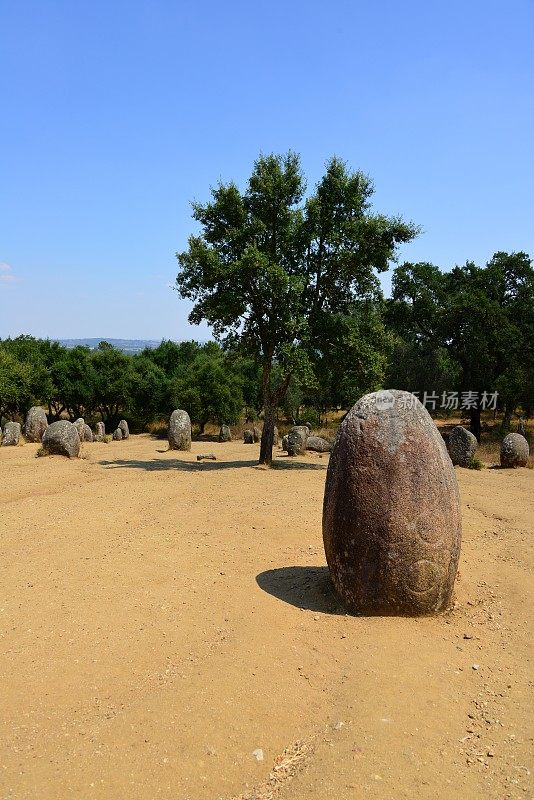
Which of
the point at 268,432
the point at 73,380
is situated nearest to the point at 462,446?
the point at 268,432

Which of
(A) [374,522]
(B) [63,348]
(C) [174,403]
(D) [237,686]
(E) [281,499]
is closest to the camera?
(D) [237,686]

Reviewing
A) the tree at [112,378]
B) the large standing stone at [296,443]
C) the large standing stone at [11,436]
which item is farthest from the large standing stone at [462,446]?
the tree at [112,378]

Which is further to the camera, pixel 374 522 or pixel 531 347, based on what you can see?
pixel 531 347

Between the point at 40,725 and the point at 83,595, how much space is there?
254 centimetres

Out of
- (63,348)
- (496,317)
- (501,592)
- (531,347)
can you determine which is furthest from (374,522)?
(63,348)

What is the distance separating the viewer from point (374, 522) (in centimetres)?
620

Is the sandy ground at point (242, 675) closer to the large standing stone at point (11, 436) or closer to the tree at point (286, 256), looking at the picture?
the tree at point (286, 256)

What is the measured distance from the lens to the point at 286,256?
59.6 feet

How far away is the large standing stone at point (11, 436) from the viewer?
27.3 metres

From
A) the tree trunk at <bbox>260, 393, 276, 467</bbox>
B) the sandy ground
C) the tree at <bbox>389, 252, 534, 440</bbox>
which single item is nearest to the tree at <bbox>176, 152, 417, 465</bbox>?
the tree trunk at <bbox>260, 393, 276, 467</bbox>

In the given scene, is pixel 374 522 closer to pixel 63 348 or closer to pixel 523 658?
pixel 523 658

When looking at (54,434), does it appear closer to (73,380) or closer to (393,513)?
(393,513)

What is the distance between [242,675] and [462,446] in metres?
15.9

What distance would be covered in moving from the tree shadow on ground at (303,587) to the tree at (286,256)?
9.70 metres
